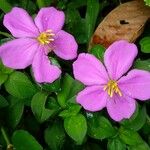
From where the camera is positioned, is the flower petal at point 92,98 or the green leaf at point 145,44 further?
the green leaf at point 145,44

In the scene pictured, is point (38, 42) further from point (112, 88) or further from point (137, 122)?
point (137, 122)

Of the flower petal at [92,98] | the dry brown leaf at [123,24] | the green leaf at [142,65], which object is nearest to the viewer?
the flower petal at [92,98]

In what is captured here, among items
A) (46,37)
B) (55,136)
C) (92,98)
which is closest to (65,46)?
(46,37)

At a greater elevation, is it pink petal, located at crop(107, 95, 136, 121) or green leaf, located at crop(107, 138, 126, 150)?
pink petal, located at crop(107, 95, 136, 121)

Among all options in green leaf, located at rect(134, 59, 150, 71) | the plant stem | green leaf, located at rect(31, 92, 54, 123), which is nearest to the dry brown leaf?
green leaf, located at rect(134, 59, 150, 71)

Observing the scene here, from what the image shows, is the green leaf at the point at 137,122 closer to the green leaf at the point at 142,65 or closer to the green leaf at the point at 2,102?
the green leaf at the point at 142,65

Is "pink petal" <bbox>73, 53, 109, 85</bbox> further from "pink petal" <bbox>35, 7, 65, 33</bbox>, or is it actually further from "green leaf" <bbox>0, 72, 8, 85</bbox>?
"green leaf" <bbox>0, 72, 8, 85</bbox>

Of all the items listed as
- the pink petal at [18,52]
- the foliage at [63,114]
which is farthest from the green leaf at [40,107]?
the pink petal at [18,52]
